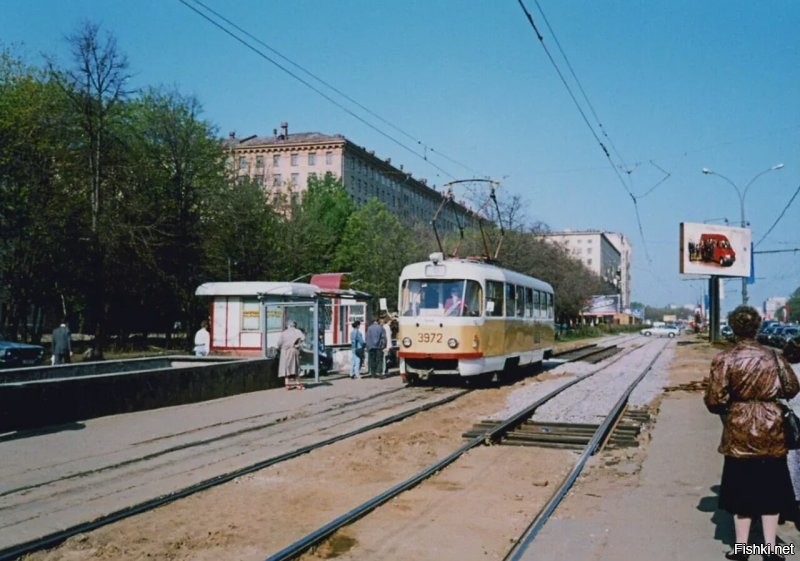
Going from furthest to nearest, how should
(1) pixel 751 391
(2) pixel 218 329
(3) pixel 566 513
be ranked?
(2) pixel 218 329
(3) pixel 566 513
(1) pixel 751 391

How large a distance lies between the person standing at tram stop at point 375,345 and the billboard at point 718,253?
34.7m

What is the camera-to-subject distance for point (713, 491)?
7977 mm

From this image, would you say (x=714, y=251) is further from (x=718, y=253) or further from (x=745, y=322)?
(x=745, y=322)

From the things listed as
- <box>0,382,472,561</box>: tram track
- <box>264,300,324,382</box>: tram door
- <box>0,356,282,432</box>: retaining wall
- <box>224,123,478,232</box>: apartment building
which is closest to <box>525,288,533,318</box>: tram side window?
<box>264,300,324,382</box>: tram door

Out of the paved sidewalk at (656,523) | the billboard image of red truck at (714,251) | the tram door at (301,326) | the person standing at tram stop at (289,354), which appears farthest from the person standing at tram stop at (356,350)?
the billboard image of red truck at (714,251)

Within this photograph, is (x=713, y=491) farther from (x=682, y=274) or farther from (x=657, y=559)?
(x=682, y=274)

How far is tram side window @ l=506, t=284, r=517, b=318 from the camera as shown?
21016 millimetres

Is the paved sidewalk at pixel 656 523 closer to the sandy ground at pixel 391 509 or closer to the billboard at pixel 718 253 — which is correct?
the sandy ground at pixel 391 509

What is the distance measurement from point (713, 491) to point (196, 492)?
5107 mm

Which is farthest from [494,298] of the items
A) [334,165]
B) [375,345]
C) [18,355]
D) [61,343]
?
[334,165]

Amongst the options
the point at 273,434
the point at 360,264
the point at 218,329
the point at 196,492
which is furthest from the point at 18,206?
the point at 196,492

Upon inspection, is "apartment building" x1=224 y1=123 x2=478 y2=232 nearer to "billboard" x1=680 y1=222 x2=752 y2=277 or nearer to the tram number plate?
"billboard" x1=680 y1=222 x2=752 y2=277

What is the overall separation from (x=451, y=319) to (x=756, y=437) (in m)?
13.7

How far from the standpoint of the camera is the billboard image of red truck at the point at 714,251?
52.3m
